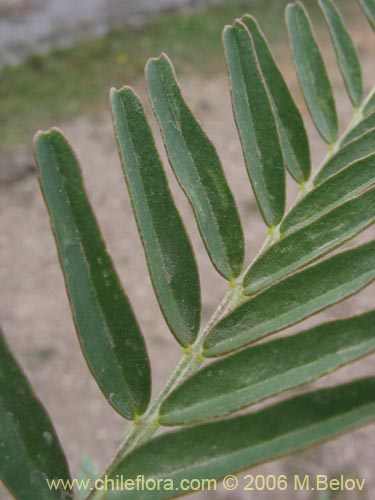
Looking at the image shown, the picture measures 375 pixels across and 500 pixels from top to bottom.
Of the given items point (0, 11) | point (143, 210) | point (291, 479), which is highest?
point (0, 11)

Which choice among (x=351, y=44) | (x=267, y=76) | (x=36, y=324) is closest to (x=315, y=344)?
(x=267, y=76)

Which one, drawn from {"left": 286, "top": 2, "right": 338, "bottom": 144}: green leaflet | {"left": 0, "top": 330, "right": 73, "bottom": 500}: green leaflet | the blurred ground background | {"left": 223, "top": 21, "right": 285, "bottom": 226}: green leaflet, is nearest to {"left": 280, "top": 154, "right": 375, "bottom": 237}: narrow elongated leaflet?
{"left": 223, "top": 21, "right": 285, "bottom": 226}: green leaflet

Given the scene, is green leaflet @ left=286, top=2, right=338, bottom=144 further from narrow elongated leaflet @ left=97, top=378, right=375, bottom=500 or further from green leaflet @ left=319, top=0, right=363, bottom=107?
narrow elongated leaflet @ left=97, top=378, right=375, bottom=500

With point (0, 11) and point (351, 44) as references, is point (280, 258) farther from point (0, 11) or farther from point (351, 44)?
point (0, 11)

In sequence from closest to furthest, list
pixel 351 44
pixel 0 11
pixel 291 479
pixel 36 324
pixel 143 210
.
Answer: pixel 143 210 < pixel 351 44 < pixel 291 479 < pixel 36 324 < pixel 0 11

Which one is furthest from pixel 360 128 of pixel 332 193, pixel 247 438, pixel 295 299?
pixel 247 438

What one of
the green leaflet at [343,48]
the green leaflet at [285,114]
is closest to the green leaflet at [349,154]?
the green leaflet at [285,114]

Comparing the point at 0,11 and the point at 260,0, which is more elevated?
the point at 0,11
